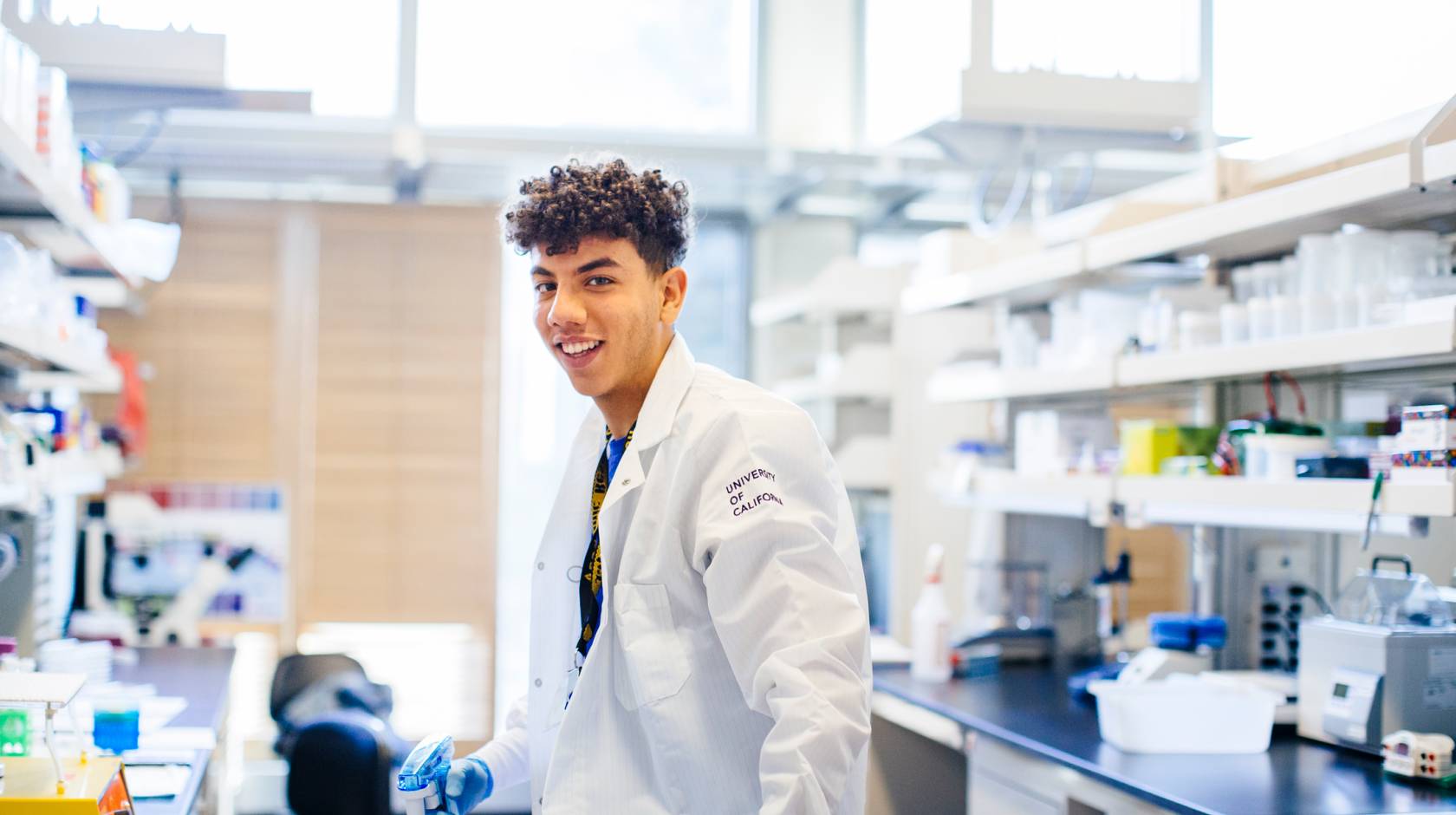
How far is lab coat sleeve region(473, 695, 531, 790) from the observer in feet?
6.08

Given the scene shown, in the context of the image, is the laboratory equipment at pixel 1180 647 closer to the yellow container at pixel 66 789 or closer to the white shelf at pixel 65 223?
the yellow container at pixel 66 789

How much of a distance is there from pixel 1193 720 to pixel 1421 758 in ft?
1.23

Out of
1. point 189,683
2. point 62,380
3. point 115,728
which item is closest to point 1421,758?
point 115,728

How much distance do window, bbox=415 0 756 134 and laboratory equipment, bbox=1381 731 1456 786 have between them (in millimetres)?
3951

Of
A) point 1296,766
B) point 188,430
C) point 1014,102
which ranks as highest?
point 1014,102

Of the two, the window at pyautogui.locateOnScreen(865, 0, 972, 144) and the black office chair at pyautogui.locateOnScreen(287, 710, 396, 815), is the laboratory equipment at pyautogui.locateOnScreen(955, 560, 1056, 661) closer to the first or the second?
the window at pyautogui.locateOnScreen(865, 0, 972, 144)

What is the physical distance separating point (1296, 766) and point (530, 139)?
11.1 feet

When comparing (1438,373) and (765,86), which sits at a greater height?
(765,86)

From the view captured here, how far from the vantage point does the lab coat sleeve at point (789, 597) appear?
141 cm

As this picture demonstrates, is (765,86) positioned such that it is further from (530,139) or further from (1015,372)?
(1015,372)

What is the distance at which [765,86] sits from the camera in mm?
5906

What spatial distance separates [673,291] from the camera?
1.80 metres

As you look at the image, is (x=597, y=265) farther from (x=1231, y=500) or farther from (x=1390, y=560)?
(x=1390, y=560)

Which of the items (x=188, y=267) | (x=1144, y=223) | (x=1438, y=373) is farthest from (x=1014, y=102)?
(x=188, y=267)
